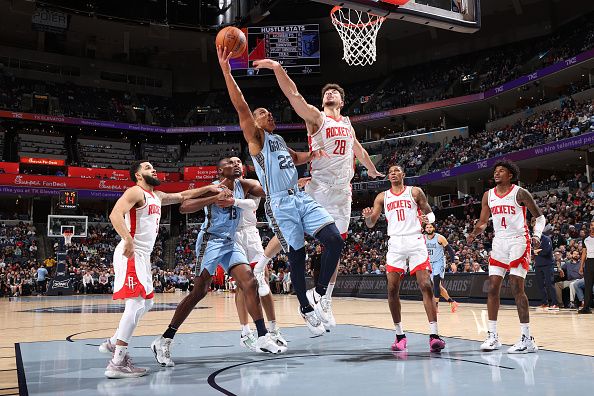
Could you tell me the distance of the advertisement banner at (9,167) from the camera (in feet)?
111

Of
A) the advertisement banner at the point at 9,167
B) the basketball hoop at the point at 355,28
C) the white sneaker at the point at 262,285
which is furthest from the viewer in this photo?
the advertisement banner at the point at 9,167

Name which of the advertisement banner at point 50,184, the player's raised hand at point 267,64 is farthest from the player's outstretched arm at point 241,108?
the advertisement banner at point 50,184

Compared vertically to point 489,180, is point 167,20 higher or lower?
higher

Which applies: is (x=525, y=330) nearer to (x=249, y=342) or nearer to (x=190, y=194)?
(x=249, y=342)

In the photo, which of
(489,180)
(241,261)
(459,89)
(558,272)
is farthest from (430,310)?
(459,89)

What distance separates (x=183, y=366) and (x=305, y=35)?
33.0 metres

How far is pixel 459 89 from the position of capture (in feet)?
115

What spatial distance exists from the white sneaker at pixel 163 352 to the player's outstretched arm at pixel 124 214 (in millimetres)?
1120

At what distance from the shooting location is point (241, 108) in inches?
223

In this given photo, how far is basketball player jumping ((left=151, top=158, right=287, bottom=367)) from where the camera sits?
5.82 metres

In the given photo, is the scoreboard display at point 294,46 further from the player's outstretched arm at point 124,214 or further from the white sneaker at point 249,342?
the player's outstretched arm at point 124,214

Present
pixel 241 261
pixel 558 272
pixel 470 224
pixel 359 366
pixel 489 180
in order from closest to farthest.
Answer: pixel 359 366 → pixel 241 261 → pixel 558 272 → pixel 470 224 → pixel 489 180

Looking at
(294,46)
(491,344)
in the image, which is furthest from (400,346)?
(294,46)

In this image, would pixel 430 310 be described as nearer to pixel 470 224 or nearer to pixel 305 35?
pixel 470 224
